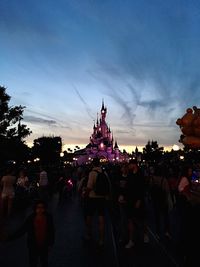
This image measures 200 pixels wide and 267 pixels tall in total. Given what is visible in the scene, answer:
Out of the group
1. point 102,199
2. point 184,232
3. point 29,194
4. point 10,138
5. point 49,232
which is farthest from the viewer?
point 10,138

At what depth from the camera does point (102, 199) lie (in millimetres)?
10578

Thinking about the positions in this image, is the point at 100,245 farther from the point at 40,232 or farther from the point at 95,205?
the point at 40,232

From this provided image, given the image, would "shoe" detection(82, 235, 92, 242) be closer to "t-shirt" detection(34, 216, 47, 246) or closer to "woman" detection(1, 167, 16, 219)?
"t-shirt" detection(34, 216, 47, 246)

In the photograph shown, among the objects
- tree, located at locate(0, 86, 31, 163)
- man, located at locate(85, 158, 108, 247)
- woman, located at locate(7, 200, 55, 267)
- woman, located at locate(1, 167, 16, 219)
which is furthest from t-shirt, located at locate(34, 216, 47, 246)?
tree, located at locate(0, 86, 31, 163)

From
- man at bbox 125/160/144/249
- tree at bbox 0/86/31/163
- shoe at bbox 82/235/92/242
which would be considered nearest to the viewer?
man at bbox 125/160/144/249

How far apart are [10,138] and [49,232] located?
109 ft

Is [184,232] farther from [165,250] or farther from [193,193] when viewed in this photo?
[193,193]

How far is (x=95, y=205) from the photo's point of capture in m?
10.7

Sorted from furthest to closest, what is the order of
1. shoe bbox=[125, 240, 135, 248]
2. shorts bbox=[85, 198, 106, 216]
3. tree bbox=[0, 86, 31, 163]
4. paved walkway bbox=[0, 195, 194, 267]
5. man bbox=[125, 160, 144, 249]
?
1. tree bbox=[0, 86, 31, 163]
2. shorts bbox=[85, 198, 106, 216]
3. man bbox=[125, 160, 144, 249]
4. shoe bbox=[125, 240, 135, 248]
5. paved walkway bbox=[0, 195, 194, 267]

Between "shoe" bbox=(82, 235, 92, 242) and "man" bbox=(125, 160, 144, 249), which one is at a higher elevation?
"man" bbox=(125, 160, 144, 249)

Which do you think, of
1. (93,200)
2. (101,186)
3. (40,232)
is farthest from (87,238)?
(40,232)

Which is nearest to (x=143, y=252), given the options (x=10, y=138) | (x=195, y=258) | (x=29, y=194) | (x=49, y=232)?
(x=195, y=258)

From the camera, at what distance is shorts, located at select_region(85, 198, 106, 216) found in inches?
411

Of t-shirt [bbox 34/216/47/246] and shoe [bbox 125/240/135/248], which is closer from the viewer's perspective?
t-shirt [bbox 34/216/47/246]
